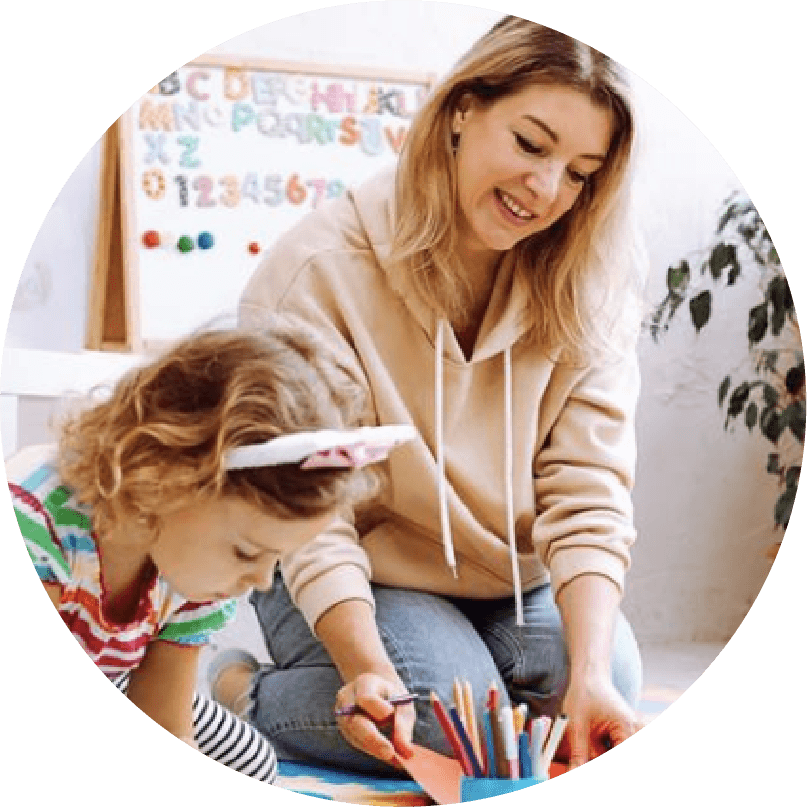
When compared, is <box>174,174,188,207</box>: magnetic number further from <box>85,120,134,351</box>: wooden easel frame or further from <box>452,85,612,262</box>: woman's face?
<box>452,85,612,262</box>: woman's face

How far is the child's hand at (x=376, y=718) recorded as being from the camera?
187 cm

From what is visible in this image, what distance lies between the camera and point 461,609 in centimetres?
192

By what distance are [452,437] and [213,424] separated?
0.27 meters

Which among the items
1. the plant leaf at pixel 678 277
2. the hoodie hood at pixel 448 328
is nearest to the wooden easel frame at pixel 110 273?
the hoodie hood at pixel 448 328

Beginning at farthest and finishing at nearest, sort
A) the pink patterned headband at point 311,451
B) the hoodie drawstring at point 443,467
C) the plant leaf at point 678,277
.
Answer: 1. the plant leaf at point 678,277
2. the hoodie drawstring at point 443,467
3. the pink patterned headband at point 311,451

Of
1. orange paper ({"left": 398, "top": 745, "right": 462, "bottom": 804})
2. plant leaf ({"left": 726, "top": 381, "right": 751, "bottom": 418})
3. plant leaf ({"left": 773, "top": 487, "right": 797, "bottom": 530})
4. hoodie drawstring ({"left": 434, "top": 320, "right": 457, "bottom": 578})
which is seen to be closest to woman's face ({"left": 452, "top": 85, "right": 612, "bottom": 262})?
hoodie drawstring ({"left": 434, "top": 320, "right": 457, "bottom": 578})

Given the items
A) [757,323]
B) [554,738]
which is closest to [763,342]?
[757,323]

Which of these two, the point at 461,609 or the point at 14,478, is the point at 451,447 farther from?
the point at 14,478

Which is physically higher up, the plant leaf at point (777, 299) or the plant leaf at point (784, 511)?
the plant leaf at point (777, 299)

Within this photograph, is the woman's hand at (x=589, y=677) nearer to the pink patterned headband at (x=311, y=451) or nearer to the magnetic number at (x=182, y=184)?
the pink patterned headband at (x=311, y=451)

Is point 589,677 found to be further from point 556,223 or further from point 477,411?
point 556,223

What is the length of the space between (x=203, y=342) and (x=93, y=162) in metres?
0.26

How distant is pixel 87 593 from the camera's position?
74.7 inches

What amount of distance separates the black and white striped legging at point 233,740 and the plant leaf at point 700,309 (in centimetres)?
69
